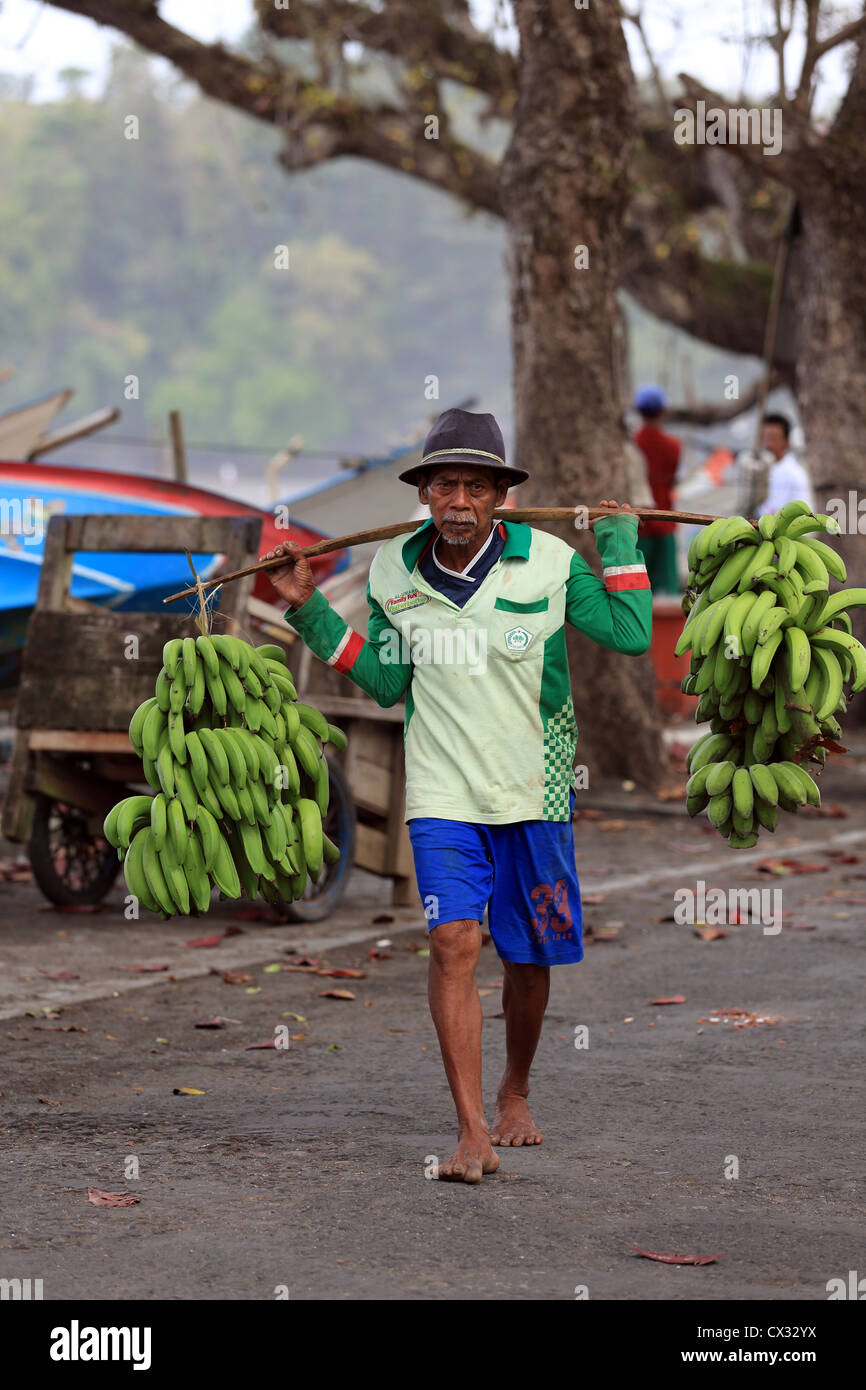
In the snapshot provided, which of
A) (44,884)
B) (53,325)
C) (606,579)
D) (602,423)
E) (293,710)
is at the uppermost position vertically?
(53,325)

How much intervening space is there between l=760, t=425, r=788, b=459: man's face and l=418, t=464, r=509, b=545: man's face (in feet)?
33.7

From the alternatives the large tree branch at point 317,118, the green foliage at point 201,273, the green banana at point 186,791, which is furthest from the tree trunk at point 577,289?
the green foliage at point 201,273

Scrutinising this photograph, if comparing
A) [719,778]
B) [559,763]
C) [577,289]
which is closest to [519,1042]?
[559,763]

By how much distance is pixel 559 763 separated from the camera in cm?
538

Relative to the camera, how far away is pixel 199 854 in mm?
5496

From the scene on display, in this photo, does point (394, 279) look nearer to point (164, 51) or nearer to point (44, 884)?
point (164, 51)

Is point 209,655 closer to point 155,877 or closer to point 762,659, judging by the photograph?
point 155,877

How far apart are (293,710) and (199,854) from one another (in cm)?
57

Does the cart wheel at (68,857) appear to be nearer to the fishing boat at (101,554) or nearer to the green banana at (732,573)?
the fishing boat at (101,554)

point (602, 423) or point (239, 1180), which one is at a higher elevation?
point (602, 423)

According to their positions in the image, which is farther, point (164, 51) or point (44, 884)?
point (164, 51)

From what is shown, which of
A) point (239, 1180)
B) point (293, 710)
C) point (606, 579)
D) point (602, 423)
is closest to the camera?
point (239, 1180)

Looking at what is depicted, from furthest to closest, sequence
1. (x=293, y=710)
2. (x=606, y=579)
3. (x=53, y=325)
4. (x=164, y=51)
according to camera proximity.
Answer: (x=53, y=325) → (x=164, y=51) → (x=293, y=710) → (x=606, y=579)
